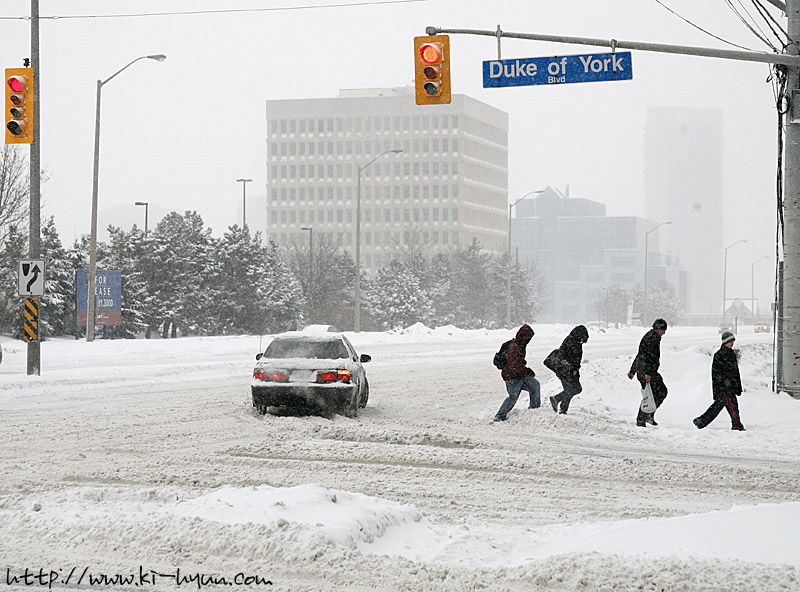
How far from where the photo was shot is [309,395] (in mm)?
14227

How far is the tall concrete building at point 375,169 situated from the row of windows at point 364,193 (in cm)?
18

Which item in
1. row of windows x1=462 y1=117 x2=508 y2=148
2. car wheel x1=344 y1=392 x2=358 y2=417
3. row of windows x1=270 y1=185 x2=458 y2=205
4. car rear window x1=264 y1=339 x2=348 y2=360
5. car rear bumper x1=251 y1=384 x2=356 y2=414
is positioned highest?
row of windows x1=462 y1=117 x2=508 y2=148

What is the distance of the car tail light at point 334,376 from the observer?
563 inches

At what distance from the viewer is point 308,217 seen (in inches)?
6801

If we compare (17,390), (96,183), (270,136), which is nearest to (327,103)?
(270,136)

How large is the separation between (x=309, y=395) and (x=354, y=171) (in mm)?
159609

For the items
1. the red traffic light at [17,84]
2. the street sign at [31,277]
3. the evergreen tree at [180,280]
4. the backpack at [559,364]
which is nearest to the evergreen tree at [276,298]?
the evergreen tree at [180,280]

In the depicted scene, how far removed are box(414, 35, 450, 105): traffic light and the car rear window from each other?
4298mm

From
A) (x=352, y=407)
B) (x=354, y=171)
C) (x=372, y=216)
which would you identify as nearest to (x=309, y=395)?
(x=352, y=407)

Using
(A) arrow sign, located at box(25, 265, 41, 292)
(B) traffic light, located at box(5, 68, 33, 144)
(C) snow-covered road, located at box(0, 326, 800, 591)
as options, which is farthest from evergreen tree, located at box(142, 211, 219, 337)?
(C) snow-covered road, located at box(0, 326, 800, 591)

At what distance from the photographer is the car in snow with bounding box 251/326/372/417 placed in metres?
14.3

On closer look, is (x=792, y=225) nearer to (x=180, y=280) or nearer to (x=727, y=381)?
(x=727, y=381)

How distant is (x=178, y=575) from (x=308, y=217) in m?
168

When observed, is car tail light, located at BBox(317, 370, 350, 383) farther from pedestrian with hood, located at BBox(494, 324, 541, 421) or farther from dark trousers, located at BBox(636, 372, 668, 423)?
dark trousers, located at BBox(636, 372, 668, 423)
